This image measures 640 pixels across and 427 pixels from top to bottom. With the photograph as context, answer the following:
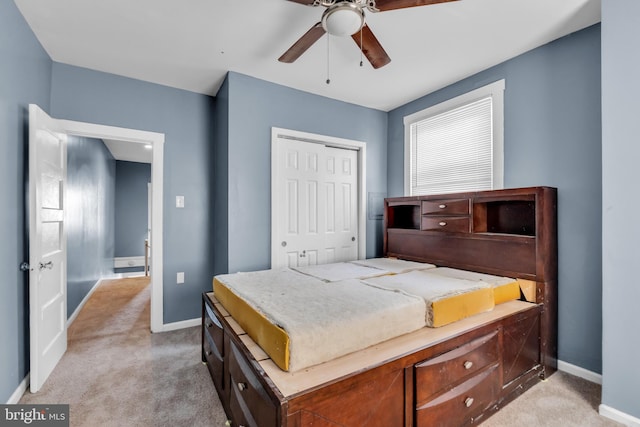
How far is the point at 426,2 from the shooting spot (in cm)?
154

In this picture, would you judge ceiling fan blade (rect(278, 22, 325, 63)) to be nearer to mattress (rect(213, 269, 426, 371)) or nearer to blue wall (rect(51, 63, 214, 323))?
mattress (rect(213, 269, 426, 371))

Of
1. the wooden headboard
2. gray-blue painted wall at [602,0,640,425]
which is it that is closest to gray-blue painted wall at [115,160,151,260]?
the wooden headboard

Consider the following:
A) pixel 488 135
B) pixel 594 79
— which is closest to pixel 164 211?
pixel 488 135

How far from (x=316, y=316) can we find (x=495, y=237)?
5.90 ft

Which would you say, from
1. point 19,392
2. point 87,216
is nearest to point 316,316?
point 19,392

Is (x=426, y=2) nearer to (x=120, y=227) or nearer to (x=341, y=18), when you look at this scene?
(x=341, y=18)

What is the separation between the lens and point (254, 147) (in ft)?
9.86

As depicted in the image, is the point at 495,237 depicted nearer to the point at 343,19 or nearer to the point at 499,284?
the point at 499,284

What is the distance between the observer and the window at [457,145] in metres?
2.72

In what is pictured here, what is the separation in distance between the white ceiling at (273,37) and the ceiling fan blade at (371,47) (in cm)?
31

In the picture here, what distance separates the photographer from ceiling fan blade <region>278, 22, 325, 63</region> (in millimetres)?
1754

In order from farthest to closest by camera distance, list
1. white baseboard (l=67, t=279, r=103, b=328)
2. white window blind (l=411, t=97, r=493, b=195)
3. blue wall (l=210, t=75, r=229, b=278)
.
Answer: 1. white baseboard (l=67, t=279, r=103, b=328)
2. blue wall (l=210, t=75, r=229, b=278)
3. white window blind (l=411, t=97, r=493, b=195)

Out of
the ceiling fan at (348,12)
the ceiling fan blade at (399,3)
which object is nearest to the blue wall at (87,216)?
the ceiling fan at (348,12)

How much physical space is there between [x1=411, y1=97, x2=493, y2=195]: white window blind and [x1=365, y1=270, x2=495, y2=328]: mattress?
4.03 ft
